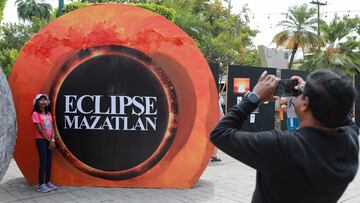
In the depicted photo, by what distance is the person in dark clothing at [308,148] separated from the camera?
1.77 m

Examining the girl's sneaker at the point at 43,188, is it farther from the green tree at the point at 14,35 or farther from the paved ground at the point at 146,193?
the green tree at the point at 14,35

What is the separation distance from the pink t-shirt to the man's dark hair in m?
4.74

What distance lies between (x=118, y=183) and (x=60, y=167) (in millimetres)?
920

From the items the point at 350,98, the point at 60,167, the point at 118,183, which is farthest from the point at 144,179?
the point at 350,98

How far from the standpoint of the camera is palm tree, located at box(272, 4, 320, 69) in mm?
29142

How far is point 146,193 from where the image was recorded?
6.06 m

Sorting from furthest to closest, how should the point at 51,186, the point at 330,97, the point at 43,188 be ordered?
the point at 51,186
the point at 43,188
the point at 330,97

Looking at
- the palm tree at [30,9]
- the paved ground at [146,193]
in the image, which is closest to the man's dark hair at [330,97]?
the paved ground at [146,193]

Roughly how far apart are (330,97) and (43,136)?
4915mm

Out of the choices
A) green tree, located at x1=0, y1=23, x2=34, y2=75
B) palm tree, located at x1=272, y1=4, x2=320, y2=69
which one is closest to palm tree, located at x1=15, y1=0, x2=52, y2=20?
green tree, located at x1=0, y1=23, x2=34, y2=75

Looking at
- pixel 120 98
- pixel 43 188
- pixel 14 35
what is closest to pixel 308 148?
pixel 120 98

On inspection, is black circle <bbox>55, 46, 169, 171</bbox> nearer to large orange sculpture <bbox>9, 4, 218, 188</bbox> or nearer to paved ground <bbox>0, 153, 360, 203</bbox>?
large orange sculpture <bbox>9, 4, 218, 188</bbox>

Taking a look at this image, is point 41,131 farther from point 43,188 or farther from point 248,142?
point 248,142

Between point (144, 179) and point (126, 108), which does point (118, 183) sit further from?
point (126, 108)
